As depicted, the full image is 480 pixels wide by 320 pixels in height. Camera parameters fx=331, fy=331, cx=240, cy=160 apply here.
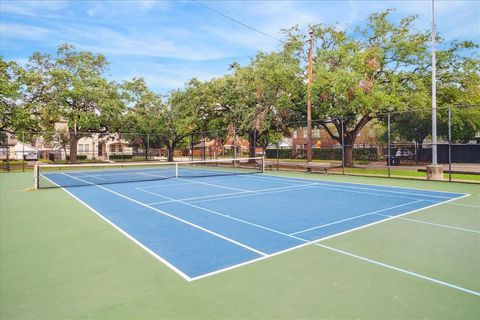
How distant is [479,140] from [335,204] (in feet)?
99.2

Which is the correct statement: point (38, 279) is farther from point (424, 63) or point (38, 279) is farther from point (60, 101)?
point (60, 101)

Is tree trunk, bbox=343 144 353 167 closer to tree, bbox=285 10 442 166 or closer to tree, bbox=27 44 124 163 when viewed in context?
tree, bbox=285 10 442 166

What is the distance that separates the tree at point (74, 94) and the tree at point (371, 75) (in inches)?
834

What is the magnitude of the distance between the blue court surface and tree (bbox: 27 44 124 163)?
19836 millimetres

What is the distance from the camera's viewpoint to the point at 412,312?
Result: 3.59 metres

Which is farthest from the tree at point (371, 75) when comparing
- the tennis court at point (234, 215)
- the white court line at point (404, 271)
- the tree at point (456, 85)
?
the white court line at point (404, 271)

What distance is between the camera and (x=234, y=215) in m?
8.64

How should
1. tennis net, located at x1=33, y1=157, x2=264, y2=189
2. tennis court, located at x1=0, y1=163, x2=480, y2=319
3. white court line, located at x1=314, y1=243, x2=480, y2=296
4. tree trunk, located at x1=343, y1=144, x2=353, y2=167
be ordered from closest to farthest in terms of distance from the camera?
tennis court, located at x1=0, y1=163, x2=480, y2=319 < white court line, located at x1=314, y1=243, x2=480, y2=296 < tennis net, located at x1=33, y1=157, x2=264, y2=189 < tree trunk, located at x1=343, y1=144, x2=353, y2=167

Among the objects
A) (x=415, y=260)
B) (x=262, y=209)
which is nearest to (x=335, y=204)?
(x=262, y=209)

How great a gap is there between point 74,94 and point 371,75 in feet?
84.6

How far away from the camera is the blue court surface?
18.7 ft

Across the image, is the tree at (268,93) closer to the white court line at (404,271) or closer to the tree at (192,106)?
the tree at (192,106)

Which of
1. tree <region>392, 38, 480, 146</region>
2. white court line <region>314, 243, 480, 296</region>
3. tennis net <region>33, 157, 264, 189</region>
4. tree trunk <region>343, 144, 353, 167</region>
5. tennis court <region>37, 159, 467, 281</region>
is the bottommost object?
white court line <region>314, 243, 480, 296</region>

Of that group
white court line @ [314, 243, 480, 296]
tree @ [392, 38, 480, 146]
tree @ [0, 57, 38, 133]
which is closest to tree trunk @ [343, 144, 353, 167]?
tree @ [392, 38, 480, 146]
